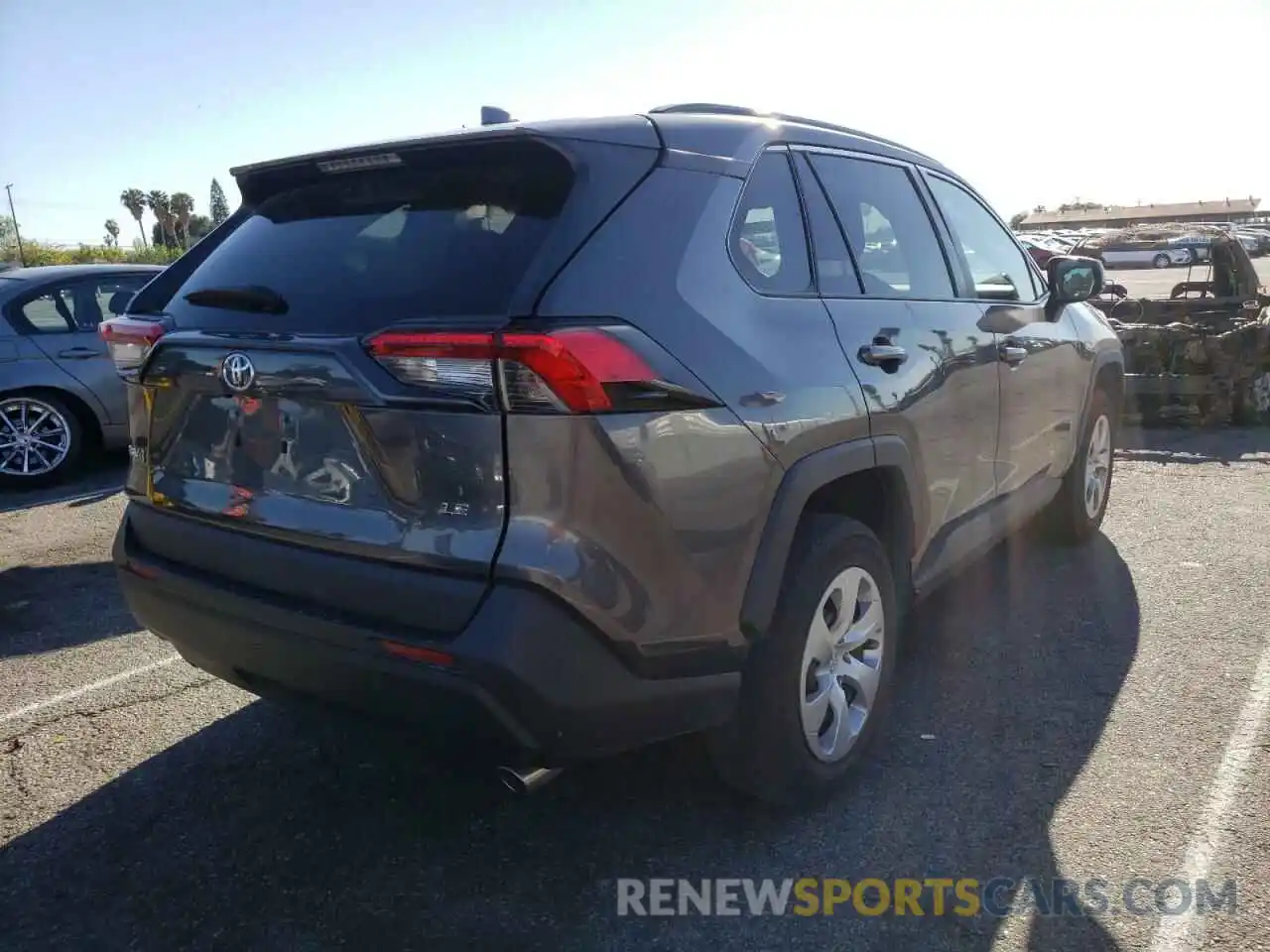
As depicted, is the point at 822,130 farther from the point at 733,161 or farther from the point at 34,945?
the point at 34,945

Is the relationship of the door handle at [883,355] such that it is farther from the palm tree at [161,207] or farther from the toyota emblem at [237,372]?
the palm tree at [161,207]

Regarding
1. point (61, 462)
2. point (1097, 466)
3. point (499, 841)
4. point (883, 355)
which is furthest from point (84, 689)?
point (1097, 466)

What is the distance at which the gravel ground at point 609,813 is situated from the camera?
2.43 metres

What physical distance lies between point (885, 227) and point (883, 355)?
645 mm

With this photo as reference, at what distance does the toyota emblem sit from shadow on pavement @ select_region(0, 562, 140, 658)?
250cm

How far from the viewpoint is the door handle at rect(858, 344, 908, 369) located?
2934mm

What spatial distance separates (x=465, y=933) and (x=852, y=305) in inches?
78.4

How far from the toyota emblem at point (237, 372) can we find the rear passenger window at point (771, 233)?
121 centimetres

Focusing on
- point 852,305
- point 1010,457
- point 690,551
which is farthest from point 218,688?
point 1010,457

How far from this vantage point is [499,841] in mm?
2779

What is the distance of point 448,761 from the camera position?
2.29 m

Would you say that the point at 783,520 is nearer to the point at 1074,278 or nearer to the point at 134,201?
the point at 1074,278

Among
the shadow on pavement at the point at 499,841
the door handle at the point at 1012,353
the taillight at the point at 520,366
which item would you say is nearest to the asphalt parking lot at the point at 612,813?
the shadow on pavement at the point at 499,841

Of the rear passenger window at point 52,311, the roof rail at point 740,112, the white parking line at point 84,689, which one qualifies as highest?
the roof rail at point 740,112
